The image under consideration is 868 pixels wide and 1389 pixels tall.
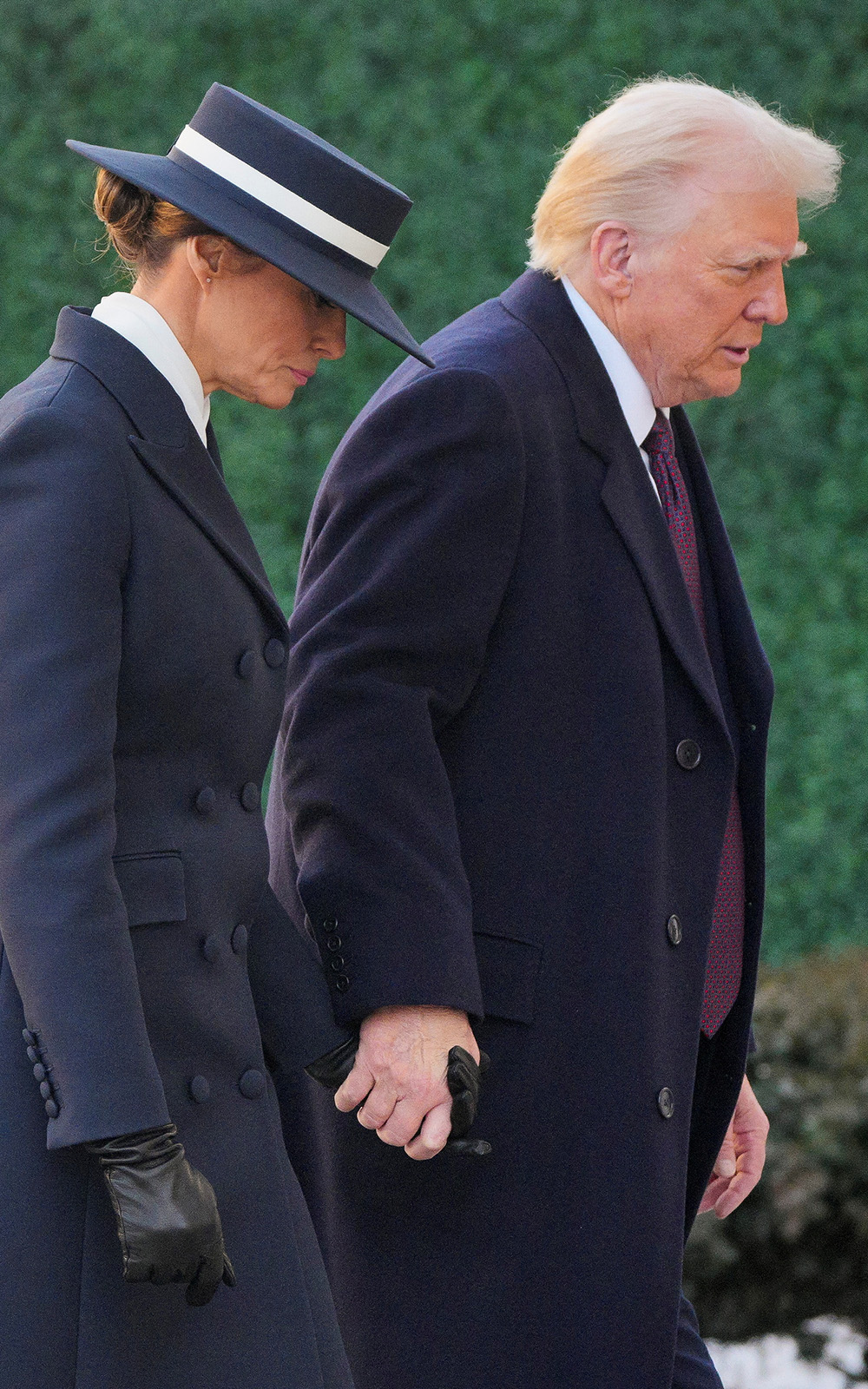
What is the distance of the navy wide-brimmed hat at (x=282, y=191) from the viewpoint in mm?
2037

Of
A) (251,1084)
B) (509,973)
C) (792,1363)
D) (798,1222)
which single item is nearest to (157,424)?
(251,1084)

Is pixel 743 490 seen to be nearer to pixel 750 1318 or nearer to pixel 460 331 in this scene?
pixel 750 1318

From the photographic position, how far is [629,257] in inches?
105

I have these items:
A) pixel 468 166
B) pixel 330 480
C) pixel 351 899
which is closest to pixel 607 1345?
pixel 351 899

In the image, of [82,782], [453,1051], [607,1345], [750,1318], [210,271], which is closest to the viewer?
[82,782]

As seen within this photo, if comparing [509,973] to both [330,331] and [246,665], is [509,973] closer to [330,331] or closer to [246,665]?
[246,665]

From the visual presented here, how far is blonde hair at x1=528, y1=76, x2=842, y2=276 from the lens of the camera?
2643 millimetres

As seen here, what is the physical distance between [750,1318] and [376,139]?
3.20m

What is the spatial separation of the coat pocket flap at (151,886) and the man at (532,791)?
0.47 metres

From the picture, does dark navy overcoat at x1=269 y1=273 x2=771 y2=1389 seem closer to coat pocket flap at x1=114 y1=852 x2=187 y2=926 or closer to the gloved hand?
the gloved hand

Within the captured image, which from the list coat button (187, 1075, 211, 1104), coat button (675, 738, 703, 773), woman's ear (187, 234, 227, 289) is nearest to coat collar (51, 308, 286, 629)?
woman's ear (187, 234, 227, 289)

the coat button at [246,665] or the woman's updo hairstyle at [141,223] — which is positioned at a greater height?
the woman's updo hairstyle at [141,223]

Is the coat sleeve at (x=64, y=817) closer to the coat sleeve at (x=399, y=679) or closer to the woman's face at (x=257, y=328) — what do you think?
the woman's face at (x=257, y=328)

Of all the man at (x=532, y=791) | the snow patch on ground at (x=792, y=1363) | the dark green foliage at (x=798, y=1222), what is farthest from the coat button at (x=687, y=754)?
the snow patch on ground at (x=792, y=1363)
